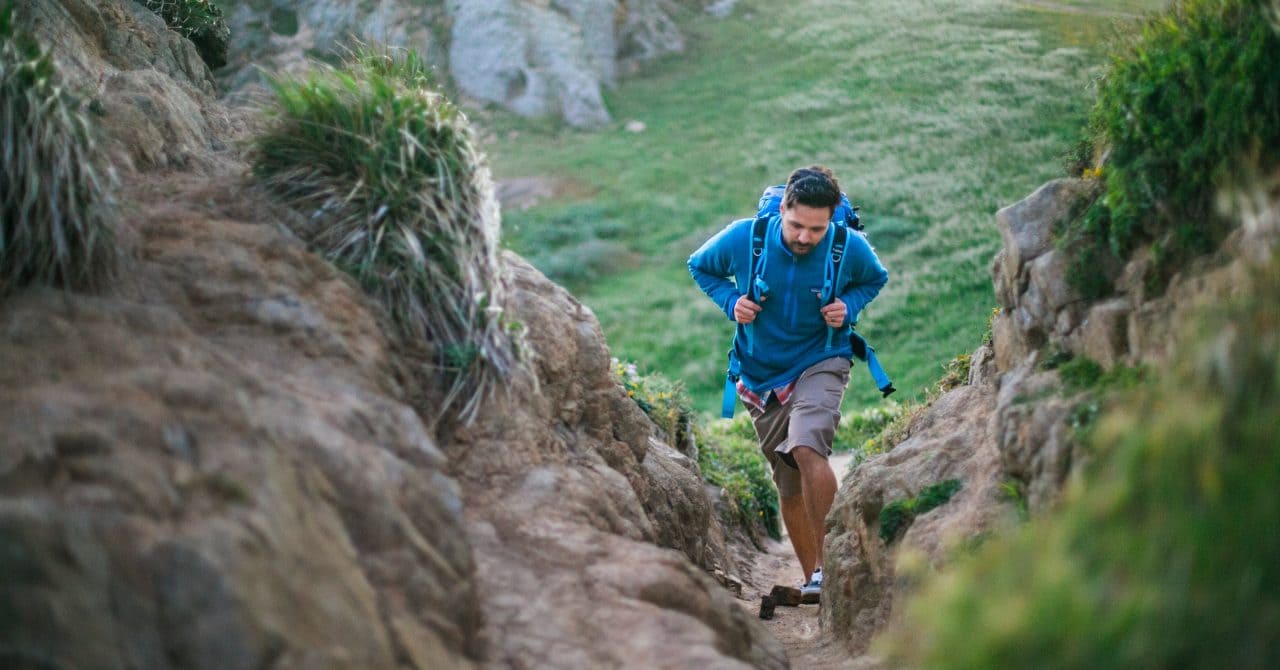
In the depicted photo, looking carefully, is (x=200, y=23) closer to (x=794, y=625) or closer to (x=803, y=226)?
(x=803, y=226)

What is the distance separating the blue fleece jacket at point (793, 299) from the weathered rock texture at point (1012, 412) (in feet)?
Answer: 2.79

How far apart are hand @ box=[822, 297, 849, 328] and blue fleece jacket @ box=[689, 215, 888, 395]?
3.6 inches

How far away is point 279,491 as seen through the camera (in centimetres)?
385

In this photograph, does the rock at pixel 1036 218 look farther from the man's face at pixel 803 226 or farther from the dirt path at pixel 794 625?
the dirt path at pixel 794 625

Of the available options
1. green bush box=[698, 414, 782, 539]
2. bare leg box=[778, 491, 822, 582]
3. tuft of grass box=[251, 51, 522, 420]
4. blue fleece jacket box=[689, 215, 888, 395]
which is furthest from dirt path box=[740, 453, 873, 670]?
tuft of grass box=[251, 51, 522, 420]

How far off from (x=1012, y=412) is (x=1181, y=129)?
148cm

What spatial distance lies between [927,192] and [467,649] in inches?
862

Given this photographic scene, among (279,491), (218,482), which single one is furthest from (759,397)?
(218,482)

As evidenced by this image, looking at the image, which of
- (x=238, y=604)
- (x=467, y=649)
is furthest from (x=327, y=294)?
(x=238, y=604)

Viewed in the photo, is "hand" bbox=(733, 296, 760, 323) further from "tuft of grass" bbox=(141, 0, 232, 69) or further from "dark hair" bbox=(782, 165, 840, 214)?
"tuft of grass" bbox=(141, 0, 232, 69)

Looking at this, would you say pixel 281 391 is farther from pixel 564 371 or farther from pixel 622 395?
pixel 622 395

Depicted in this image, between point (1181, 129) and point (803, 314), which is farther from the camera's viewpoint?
point (803, 314)

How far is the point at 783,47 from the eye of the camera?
116 ft

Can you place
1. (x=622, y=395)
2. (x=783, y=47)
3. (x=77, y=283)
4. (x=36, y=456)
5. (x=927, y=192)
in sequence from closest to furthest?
(x=36, y=456) → (x=77, y=283) → (x=622, y=395) → (x=927, y=192) → (x=783, y=47)
